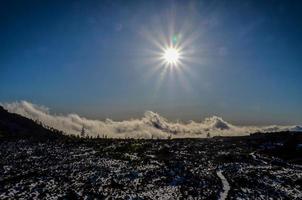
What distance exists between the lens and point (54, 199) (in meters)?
33.5

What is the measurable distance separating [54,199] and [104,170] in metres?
20.3

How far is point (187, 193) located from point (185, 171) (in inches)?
696

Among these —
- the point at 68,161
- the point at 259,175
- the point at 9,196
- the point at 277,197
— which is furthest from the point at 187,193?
the point at 68,161

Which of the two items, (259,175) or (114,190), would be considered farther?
(259,175)

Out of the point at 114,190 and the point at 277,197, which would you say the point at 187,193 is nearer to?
the point at 114,190

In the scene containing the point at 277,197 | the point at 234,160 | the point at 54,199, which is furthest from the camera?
the point at 234,160

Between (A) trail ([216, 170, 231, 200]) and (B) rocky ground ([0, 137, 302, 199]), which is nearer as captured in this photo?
(B) rocky ground ([0, 137, 302, 199])

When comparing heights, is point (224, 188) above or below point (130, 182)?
below

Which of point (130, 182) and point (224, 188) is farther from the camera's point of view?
→ point (224, 188)

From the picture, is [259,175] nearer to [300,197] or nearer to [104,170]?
[300,197]

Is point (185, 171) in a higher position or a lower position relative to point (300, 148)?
lower

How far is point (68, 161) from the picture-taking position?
64.5 metres

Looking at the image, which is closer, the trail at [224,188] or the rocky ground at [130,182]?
the rocky ground at [130,182]

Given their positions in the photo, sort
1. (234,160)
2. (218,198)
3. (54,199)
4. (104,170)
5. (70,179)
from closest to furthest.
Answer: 1. (54,199)
2. (218,198)
3. (70,179)
4. (104,170)
5. (234,160)
